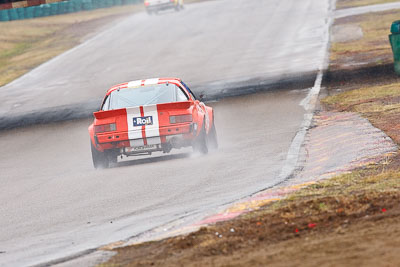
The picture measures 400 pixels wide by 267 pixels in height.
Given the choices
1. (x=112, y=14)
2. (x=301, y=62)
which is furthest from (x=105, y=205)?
(x=112, y=14)

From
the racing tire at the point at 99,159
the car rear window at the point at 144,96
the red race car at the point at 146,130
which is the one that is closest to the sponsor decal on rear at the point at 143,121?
the red race car at the point at 146,130

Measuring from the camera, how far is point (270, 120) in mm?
18125

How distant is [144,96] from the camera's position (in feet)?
47.0

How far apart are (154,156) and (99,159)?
139 cm

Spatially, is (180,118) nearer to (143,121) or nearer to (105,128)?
(143,121)

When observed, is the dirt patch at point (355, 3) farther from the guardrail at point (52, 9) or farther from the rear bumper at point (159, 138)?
the rear bumper at point (159, 138)

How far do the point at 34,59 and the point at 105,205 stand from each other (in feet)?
110

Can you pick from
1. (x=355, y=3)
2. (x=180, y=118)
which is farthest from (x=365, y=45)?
(x=355, y=3)

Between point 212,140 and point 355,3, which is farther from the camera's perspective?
point 355,3

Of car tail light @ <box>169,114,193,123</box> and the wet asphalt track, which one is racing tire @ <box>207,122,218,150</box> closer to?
the wet asphalt track

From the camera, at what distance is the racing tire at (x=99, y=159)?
13828 millimetres

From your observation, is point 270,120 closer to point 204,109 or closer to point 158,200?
point 204,109

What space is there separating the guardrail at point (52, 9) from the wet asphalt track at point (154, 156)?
4887 millimetres

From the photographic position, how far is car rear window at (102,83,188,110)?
562 inches
